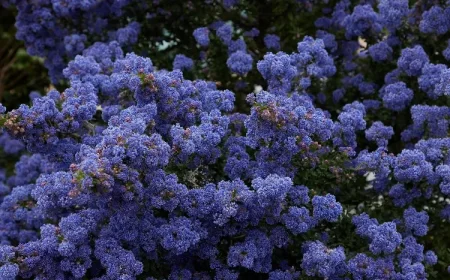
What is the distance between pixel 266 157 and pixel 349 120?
1.95 feet

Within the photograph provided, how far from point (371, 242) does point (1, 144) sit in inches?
115

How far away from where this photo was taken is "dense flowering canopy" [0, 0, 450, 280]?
3.00 metres

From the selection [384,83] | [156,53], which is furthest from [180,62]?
[384,83]

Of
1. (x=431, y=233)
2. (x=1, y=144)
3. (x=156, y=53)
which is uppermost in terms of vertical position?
(x=156, y=53)

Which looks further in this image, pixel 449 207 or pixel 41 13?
pixel 41 13

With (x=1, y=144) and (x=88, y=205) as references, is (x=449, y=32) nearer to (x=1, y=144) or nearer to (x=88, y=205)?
(x=88, y=205)

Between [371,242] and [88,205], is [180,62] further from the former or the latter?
[371,242]

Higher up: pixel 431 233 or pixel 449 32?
pixel 449 32

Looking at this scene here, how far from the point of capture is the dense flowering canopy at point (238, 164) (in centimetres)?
300

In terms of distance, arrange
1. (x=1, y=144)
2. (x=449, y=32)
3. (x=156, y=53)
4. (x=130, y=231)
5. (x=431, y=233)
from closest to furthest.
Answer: (x=130, y=231) → (x=431, y=233) → (x=449, y=32) → (x=156, y=53) → (x=1, y=144)

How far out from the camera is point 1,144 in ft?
16.6

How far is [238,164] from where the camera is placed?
3.29m

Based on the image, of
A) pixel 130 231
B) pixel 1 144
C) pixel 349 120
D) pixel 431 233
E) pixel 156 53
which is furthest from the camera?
pixel 1 144

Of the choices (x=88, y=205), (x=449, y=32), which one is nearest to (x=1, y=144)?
(x=88, y=205)
